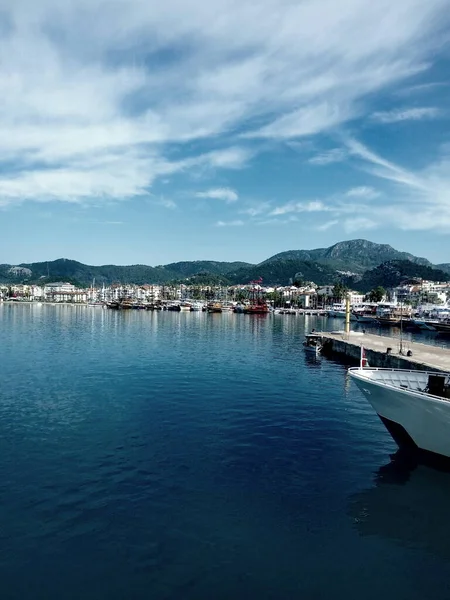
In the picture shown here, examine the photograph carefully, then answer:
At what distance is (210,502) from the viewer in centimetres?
1292

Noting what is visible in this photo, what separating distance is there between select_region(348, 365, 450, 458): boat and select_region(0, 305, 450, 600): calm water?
1.12 m

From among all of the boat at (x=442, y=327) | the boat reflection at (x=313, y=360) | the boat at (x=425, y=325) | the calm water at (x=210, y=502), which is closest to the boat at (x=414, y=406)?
the calm water at (x=210, y=502)

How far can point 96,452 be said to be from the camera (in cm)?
1675

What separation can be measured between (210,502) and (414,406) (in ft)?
27.5

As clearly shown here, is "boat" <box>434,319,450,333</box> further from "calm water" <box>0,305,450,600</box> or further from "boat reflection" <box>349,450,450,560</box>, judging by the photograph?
"boat reflection" <box>349,450,450,560</box>

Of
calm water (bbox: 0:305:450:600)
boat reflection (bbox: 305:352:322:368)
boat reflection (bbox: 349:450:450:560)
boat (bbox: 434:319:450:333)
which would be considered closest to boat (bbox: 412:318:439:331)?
boat (bbox: 434:319:450:333)

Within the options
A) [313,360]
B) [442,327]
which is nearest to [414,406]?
[313,360]

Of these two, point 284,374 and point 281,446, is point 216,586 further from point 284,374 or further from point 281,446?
point 284,374

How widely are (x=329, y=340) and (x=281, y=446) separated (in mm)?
38547

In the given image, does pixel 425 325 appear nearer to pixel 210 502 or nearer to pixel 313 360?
pixel 313 360

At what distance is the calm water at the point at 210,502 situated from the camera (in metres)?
9.66

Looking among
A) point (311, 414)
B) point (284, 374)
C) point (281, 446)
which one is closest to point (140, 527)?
point (281, 446)

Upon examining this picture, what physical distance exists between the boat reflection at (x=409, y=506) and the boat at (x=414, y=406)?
833mm

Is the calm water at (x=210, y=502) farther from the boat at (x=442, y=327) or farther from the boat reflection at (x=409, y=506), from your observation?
the boat at (x=442, y=327)
